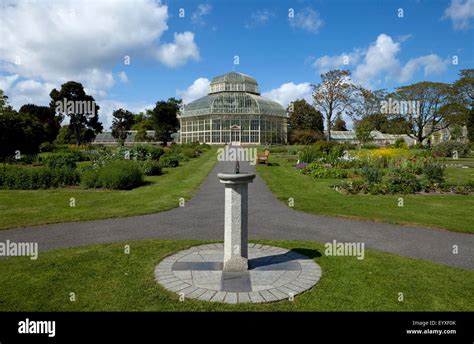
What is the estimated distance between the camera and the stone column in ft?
17.6

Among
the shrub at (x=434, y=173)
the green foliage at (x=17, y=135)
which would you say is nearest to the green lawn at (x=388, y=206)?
the shrub at (x=434, y=173)

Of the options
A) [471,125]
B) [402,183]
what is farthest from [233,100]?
[402,183]

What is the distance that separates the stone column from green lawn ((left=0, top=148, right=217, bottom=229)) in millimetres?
5226

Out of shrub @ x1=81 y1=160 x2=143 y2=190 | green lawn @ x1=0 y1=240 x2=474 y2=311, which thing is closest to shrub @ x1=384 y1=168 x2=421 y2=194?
green lawn @ x1=0 y1=240 x2=474 y2=311

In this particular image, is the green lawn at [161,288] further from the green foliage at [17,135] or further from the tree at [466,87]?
the tree at [466,87]

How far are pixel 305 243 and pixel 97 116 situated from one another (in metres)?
74.2

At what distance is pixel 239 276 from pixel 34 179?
1311cm

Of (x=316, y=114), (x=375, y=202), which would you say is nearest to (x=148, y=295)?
(x=375, y=202)

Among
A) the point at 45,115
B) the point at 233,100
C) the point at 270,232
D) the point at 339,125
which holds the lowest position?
the point at 270,232

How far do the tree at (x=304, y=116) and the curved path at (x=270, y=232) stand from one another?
59.2 meters

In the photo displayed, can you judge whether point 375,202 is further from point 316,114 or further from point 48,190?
point 316,114

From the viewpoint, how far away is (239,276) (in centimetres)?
531

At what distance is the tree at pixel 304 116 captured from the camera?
67188 millimetres

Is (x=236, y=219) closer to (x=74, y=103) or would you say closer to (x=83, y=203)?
(x=83, y=203)
